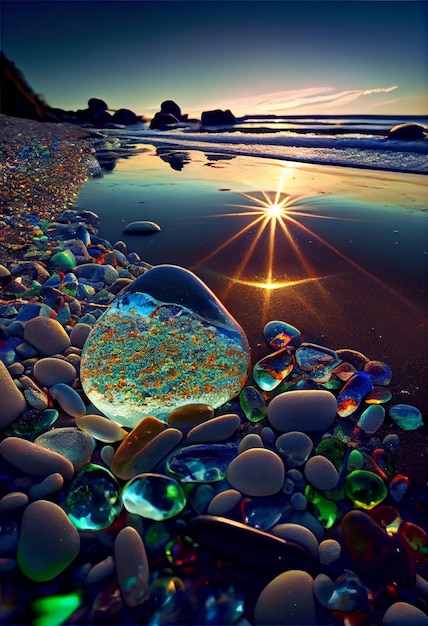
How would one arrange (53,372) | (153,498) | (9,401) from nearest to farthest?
(153,498), (9,401), (53,372)

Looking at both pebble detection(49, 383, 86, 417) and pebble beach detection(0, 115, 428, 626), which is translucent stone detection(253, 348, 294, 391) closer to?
pebble beach detection(0, 115, 428, 626)

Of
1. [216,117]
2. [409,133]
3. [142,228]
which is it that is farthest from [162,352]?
[216,117]

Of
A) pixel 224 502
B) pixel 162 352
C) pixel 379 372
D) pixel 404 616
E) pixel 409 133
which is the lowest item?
pixel 404 616

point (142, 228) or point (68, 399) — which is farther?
point (142, 228)

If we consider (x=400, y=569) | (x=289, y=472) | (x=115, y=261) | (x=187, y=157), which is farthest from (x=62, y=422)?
(x=187, y=157)

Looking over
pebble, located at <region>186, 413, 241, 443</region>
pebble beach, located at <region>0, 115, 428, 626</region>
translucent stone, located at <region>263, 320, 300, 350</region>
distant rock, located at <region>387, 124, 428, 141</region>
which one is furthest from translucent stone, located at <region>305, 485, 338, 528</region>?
distant rock, located at <region>387, 124, 428, 141</region>

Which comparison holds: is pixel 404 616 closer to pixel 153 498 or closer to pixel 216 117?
pixel 153 498
